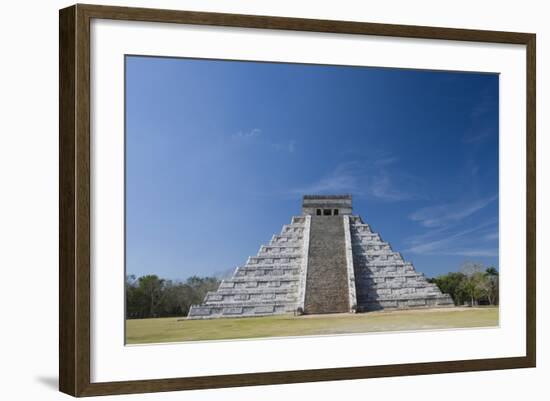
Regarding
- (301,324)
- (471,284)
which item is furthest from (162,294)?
(471,284)

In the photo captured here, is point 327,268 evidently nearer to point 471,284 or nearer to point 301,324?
point 301,324

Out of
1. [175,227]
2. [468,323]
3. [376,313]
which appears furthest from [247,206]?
[468,323]

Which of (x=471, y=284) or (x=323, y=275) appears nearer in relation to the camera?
(x=323, y=275)

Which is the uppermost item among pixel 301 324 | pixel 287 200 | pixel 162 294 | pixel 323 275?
pixel 287 200

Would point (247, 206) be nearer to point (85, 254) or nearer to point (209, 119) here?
point (209, 119)

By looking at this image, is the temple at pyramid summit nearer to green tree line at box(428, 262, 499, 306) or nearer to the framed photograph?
the framed photograph

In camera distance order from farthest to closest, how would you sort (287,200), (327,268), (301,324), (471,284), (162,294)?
(471,284)
(327,268)
(287,200)
(301,324)
(162,294)
